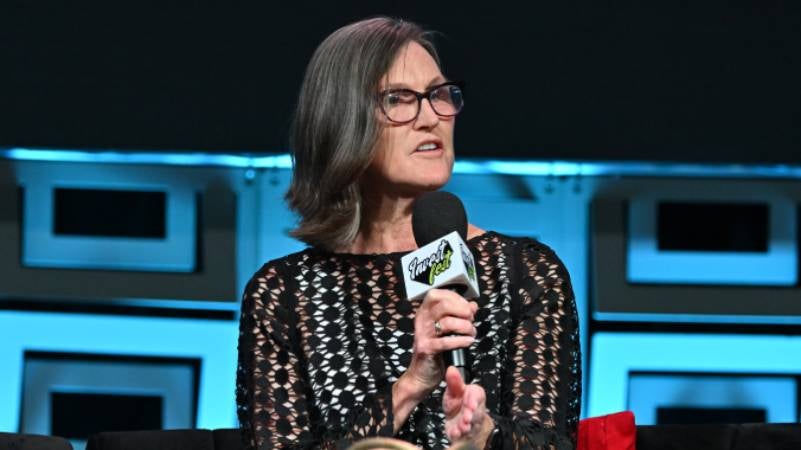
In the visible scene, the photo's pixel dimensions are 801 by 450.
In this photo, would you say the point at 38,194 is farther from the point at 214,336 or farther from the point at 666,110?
the point at 666,110

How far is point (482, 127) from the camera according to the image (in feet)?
11.4

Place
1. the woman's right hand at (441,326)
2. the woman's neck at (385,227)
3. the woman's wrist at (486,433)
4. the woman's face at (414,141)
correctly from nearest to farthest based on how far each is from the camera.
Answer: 1. the woman's right hand at (441,326)
2. the woman's wrist at (486,433)
3. the woman's face at (414,141)
4. the woman's neck at (385,227)

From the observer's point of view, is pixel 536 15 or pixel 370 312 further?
pixel 536 15

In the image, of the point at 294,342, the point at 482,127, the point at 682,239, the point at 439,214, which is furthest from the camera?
the point at 682,239

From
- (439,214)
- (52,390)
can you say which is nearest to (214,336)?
(52,390)

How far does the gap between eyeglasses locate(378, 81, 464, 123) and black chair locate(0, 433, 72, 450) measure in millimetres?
1087

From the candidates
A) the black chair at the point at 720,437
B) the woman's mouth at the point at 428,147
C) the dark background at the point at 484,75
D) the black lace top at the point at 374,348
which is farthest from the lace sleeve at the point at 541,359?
the dark background at the point at 484,75

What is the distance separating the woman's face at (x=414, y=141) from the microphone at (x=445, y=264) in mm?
→ 404

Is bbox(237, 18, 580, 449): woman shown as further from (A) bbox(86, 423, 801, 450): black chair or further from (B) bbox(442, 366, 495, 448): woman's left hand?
(A) bbox(86, 423, 801, 450): black chair

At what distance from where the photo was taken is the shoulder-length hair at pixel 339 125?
2.44 m

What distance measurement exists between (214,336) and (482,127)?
933 mm

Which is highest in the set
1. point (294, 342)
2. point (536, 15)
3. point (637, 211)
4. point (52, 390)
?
point (536, 15)

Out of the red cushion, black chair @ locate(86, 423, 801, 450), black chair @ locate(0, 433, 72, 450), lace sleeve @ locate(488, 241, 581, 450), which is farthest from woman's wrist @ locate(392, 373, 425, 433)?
black chair @ locate(0, 433, 72, 450)

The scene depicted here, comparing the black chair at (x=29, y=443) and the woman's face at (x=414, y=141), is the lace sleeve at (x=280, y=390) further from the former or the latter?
the black chair at (x=29, y=443)
